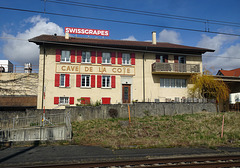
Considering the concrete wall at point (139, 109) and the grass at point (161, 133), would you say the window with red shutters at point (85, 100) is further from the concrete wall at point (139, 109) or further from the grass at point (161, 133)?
the grass at point (161, 133)

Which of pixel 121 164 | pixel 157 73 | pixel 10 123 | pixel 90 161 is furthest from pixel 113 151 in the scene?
pixel 157 73

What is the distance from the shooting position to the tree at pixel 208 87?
79.0 ft

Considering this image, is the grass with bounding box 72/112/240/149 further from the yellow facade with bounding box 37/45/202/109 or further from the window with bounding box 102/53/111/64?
the window with bounding box 102/53/111/64

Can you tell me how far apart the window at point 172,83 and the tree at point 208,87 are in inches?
45.6

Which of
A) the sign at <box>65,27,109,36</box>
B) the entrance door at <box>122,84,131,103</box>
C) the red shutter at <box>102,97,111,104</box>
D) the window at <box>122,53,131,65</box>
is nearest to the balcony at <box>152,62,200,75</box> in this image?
the window at <box>122,53,131,65</box>

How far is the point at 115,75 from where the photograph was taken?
23984 millimetres

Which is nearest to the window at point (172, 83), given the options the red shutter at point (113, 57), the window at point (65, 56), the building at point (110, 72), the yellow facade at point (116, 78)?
the building at point (110, 72)

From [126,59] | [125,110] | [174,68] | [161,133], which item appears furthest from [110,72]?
[161,133]

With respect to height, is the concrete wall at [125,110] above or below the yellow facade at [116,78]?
below

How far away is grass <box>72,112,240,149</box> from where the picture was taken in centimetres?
1166

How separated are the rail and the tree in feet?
3.24

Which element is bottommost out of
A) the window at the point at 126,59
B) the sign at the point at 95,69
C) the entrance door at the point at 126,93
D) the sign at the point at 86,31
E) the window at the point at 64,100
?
the window at the point at 64,100

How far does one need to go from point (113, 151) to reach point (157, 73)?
16.3 m

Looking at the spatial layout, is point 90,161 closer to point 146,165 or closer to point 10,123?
point 146,165
